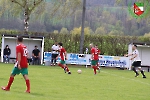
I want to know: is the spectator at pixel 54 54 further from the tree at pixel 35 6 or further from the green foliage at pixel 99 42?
the tree at pixel 35 6

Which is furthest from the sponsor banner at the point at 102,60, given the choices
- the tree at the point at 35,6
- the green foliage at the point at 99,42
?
the tree at the point at 35,6

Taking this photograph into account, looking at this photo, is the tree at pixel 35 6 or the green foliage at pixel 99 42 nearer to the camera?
the green foliage at pixel 99 42

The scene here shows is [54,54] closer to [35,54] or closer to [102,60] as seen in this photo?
[35,54]

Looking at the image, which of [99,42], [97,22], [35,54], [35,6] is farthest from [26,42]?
[97,22]

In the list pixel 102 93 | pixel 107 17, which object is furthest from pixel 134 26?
pixel 102 93

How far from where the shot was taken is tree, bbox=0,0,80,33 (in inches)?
2057

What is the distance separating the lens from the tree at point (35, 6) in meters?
52.2

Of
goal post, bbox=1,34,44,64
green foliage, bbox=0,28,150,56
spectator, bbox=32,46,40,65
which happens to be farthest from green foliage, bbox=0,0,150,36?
spectator, bbox=32,46,40,65

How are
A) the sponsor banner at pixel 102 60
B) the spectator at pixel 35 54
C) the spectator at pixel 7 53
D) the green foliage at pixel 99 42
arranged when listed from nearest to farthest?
the spectator at pixel 35 54 → the spectator at pixel 7 53 → the sponsor banner at pixel 102 60 → the green foliage at pixel 99 42

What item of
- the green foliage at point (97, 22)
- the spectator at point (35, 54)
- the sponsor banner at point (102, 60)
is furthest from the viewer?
the green foliage at point (97, 22)

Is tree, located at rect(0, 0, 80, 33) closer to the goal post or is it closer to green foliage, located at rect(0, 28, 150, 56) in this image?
green foliage, located at rect(0, 28, 150, 56)

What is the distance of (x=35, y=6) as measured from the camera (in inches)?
2071

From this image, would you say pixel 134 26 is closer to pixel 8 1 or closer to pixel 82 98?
pixel 8 1

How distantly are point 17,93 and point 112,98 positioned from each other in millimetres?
3353
